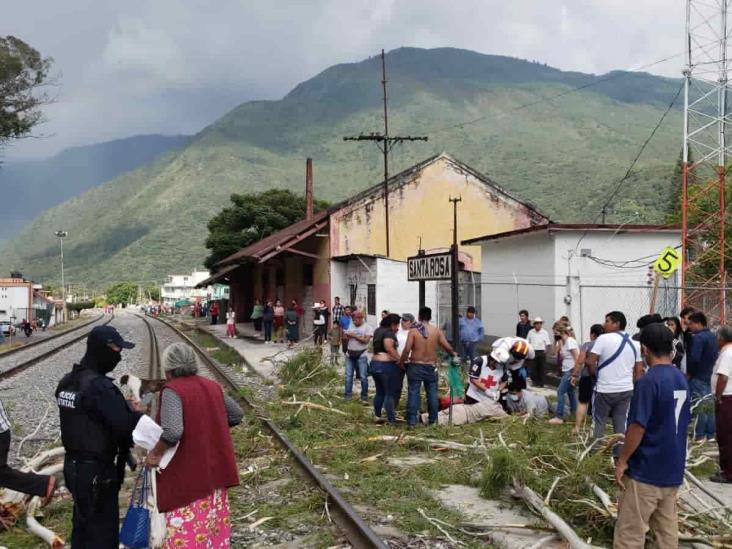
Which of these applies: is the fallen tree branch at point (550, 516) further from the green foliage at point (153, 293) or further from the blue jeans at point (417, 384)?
the green foliage at point (153, 293)

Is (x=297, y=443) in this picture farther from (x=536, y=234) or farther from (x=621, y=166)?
(x=621, y=166)

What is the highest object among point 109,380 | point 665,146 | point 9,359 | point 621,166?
point 665,146

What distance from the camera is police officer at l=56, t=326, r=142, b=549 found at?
4.39 m

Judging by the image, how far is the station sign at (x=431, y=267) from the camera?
46.0 feet

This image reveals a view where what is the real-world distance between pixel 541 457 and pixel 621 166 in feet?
397

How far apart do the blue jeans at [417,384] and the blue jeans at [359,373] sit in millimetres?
3138

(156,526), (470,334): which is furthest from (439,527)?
(470,334)

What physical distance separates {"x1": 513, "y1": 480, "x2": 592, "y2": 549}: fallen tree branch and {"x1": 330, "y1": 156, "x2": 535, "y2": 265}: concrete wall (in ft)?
74.5

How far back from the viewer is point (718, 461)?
321 inches

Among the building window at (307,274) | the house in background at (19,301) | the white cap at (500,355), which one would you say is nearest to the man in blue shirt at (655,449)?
the white cap at (500,355)

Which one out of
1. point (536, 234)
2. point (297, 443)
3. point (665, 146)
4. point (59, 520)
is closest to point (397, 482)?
point (297, 443)

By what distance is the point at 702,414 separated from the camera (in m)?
9.20

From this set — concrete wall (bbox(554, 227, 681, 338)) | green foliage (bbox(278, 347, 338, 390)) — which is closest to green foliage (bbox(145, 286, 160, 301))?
green foliage (bbox(278, 347, 338, 390))

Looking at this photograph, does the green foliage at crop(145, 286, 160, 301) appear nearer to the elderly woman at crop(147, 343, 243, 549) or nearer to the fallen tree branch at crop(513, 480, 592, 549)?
the fallen tree branch at crop(513, 480, 592, 549)
